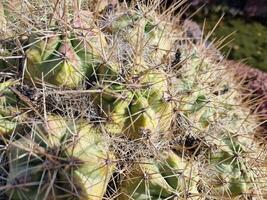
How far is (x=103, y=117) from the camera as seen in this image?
2291mm

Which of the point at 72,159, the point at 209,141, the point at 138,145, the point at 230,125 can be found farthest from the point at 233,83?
the point at 72,159

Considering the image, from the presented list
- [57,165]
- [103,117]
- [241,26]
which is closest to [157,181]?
[103,117]

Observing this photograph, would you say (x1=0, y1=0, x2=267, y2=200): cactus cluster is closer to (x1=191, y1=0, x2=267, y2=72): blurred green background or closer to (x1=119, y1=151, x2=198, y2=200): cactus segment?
(x1=119, y1=151, x2=198, y2=200): cactus segment

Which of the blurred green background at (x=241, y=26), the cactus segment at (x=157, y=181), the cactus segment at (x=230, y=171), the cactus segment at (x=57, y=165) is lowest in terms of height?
the blurred green background at (x=241, y=26)

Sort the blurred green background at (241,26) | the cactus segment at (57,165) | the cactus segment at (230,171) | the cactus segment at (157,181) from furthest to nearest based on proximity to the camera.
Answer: the blurred green background at (241,26) → the cactus segment at (230,171) → the cactus segment at (157,181) → the cactus segment at (57,165)

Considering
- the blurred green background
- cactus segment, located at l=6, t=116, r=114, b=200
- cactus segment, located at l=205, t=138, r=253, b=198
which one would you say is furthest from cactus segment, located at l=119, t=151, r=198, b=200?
the blurred green background

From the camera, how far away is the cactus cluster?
211 centimetres

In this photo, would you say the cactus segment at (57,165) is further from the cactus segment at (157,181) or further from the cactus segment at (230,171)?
the cactus segment at (230,171)

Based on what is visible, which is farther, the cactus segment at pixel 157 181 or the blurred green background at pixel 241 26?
the blurred green background at pixel 241 26

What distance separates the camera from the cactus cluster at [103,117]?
211cm

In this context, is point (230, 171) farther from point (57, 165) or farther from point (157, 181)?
point (57, 165)

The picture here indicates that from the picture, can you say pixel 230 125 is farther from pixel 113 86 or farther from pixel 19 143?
pixel 19 143

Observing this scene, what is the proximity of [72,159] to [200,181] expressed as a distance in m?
0.60

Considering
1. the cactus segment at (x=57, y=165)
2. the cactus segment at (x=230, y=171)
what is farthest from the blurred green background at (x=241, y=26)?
the cactus segment at (x=57, y=165)
